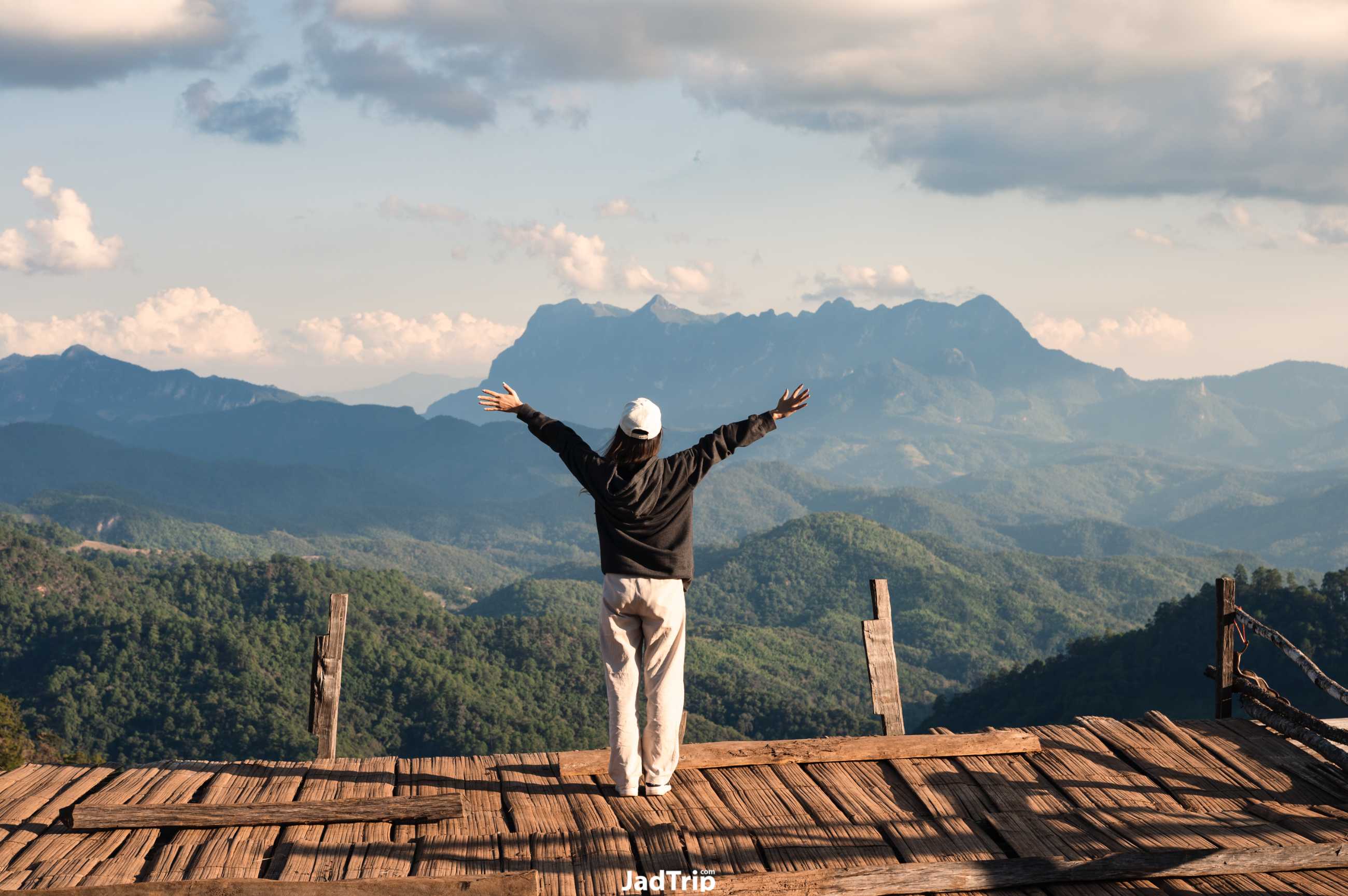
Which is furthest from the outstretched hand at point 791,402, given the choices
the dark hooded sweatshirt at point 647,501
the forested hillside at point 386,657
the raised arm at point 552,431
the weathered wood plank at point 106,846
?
the forested hillside at point 386,657

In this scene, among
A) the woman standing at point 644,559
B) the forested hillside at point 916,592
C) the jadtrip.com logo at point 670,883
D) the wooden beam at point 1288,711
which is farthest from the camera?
the forested hillside at point 916,592

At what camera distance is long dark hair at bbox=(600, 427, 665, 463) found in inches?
256

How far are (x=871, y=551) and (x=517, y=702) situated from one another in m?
90.5

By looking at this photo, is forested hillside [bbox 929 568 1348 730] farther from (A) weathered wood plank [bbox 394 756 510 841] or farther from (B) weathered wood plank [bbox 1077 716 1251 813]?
(A) weathered wood plank [bbox 394 756 510 841]

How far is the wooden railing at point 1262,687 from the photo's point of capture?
8047 mm

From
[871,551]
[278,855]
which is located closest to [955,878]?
[278,855]

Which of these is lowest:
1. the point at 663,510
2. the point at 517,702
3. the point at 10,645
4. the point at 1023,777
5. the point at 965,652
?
the point at 965,652

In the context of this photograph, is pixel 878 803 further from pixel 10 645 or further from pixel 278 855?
pixel 10 645

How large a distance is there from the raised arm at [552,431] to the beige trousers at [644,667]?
740 millimetres

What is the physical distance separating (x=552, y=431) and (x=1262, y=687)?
20.9ft

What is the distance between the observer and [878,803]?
275 inches

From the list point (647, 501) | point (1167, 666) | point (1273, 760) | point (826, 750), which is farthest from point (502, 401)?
point (1167, 666)

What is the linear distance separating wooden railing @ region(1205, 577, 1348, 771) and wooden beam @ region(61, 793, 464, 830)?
6.31 metres

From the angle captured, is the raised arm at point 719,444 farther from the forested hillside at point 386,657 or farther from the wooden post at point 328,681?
the forested hillside at point 386,657
